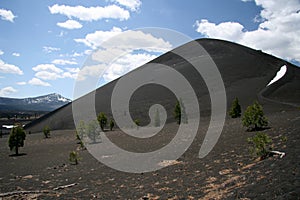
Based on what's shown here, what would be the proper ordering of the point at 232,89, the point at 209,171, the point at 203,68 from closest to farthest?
the point at 209,171, the point at 232,89, the point at 203,68

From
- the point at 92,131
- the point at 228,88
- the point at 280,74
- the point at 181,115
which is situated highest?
the point at 280,74

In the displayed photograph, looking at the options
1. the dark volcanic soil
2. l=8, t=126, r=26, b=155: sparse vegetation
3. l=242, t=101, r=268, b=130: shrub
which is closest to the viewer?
the dark volcanic soil

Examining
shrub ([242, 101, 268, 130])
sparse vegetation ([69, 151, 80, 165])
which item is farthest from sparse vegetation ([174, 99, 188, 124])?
sparse vegetation ([69, 151, 80, 165])

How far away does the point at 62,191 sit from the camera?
15562mm

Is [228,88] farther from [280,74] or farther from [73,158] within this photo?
[73,158]

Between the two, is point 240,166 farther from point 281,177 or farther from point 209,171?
point 281,177

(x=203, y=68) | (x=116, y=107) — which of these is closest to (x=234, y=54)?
(x=203, y=68)

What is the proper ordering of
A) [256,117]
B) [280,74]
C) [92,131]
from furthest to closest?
1. [280,74]
2. [92,131]
3. [256,117]

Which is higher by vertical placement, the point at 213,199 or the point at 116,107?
the point at 116,107

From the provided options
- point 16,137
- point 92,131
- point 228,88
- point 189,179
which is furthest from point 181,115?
point 228,88

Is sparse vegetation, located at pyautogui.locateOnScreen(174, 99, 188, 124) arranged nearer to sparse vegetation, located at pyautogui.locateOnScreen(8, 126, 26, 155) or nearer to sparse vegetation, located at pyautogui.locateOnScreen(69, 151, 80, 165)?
sparse vegetation, located at pyautogui.locateOnScreen(8, 126, 26, 155)

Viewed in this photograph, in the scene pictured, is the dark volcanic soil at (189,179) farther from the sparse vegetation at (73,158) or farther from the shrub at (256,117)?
the shrub at (256,117)

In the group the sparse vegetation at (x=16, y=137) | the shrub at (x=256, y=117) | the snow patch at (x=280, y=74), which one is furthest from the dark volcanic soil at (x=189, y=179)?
the snow patch at (x=280, y=74)

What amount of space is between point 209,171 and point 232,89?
3073 inches
